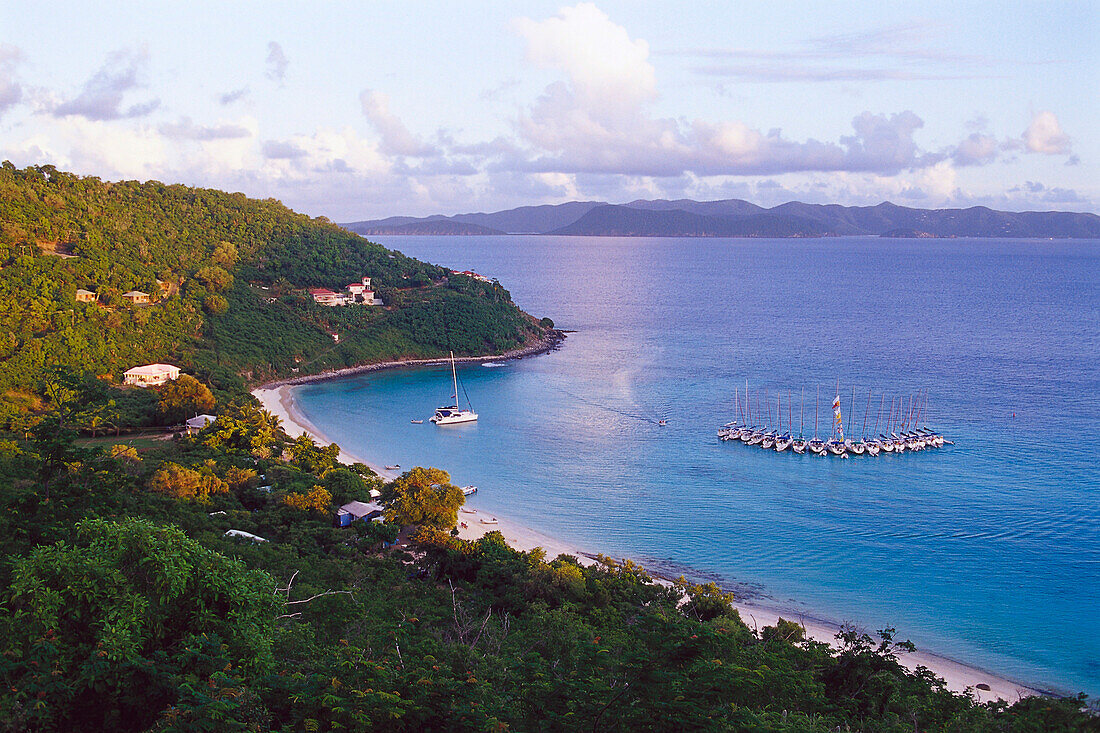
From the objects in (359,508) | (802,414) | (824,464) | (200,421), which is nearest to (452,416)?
(200,421)

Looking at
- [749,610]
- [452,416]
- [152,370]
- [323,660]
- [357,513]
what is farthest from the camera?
[452,416]

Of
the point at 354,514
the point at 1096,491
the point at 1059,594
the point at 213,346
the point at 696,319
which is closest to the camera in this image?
the point at 1059,594

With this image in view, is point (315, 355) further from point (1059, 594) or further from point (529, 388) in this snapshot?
point (1059, 594)

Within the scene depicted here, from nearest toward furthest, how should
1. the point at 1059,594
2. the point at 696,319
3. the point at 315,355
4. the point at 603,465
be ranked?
the point at 1059,594, the point at 603,465, the point at 315,355, the point at 696,319

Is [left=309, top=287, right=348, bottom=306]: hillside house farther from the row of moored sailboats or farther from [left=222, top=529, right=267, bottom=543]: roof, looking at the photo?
[left=222, top=529, right=267, bottom=543]: roof

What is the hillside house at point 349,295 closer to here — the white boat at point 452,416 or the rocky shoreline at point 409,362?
the rocky shoreline at point 409,362

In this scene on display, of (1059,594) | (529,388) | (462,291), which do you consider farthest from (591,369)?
(1059,594)

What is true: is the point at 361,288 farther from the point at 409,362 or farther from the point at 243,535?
the point at 243,535
